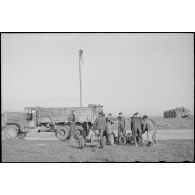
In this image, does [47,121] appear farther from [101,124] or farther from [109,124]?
[109,124]

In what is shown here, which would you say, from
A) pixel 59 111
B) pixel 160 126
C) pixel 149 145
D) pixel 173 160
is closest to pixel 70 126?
pixel 59 111

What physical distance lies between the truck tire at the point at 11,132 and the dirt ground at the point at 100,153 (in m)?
1.29

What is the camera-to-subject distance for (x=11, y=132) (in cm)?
1412

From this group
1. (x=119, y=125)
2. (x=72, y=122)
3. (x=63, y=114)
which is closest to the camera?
(x=119, y=125)

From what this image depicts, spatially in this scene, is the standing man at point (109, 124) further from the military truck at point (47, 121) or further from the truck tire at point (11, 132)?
the truck tire at point (11, 132)

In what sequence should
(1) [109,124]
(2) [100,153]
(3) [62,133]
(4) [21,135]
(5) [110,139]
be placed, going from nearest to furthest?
(2) [100,153] < (5) [110,139] < (1) [109,124] < (3) [62,133] < (4) [21,135]

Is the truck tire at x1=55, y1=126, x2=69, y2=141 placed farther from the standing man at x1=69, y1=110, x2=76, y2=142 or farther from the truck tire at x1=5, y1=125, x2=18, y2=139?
the truck tire at x1=5, y1=125, x2=18, y2=139

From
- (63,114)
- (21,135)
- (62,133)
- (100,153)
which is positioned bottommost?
(100,153)

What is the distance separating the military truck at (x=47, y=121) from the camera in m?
14.0

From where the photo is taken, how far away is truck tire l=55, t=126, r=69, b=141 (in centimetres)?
1399

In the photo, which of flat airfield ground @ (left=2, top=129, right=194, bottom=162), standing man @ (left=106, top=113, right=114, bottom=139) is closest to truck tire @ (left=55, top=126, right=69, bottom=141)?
flat airfield ground @ (left=2, top=129, right=194, bottom=162)

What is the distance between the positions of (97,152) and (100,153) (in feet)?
0.41

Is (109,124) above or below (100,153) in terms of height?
above

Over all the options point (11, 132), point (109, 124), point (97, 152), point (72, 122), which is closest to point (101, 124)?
point (109, 124)
